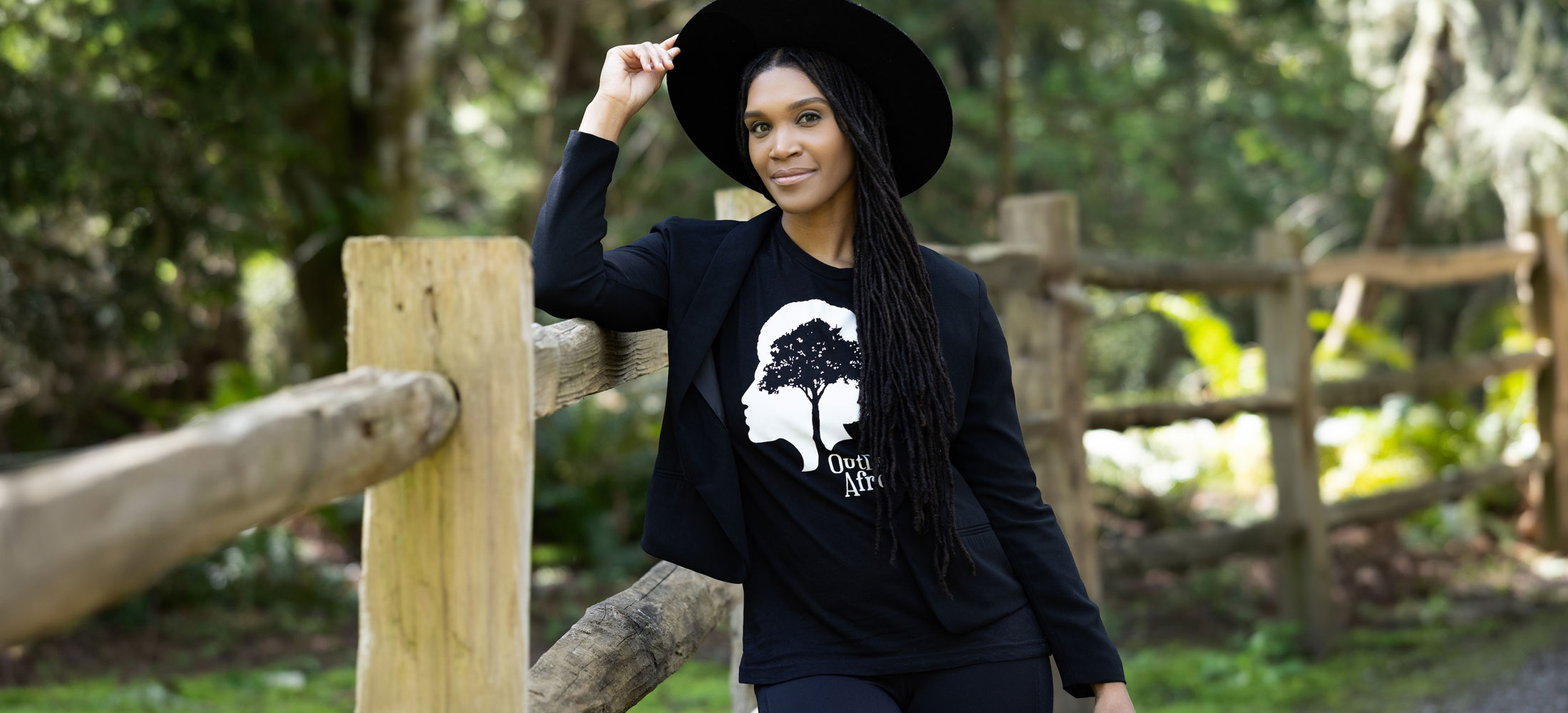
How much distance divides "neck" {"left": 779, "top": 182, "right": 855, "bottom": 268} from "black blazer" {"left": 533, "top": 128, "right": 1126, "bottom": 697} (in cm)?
6

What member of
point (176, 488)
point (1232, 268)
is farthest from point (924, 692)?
point (1232, 268)

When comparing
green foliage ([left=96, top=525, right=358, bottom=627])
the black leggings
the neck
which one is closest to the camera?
the black leggings

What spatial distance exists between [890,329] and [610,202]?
8367 millimetres

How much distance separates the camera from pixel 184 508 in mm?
866

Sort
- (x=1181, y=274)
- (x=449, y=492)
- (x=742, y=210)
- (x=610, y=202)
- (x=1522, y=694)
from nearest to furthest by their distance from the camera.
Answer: (x=449, y=492) < (x=742, y=210) < (x=1522, y=694) < (x=1181, y=274) < (x=610, y=202)

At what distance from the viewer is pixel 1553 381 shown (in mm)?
7145

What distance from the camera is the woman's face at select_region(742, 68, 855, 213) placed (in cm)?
201

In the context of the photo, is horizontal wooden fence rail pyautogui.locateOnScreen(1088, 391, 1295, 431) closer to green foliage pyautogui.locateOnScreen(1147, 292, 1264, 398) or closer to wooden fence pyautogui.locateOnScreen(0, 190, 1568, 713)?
wooden fence pyautogui.locateOnScreen(0, 190, 1568, 713)

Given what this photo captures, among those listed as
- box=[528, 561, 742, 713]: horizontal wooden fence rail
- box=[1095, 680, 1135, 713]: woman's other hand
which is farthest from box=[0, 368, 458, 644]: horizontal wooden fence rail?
box=[1095, 680, 1135, 713]: woman's other hand

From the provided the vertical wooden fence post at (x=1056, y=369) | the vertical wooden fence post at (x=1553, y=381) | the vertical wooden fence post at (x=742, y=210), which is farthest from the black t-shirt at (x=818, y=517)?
the vertical wooden fence post at (x=1553, y=381)

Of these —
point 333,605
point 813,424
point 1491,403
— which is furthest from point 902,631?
point 1491,403

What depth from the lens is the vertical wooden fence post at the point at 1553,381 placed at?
281 inches

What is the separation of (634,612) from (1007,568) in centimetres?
61

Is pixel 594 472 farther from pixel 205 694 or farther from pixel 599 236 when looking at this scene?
pixel 599 236
